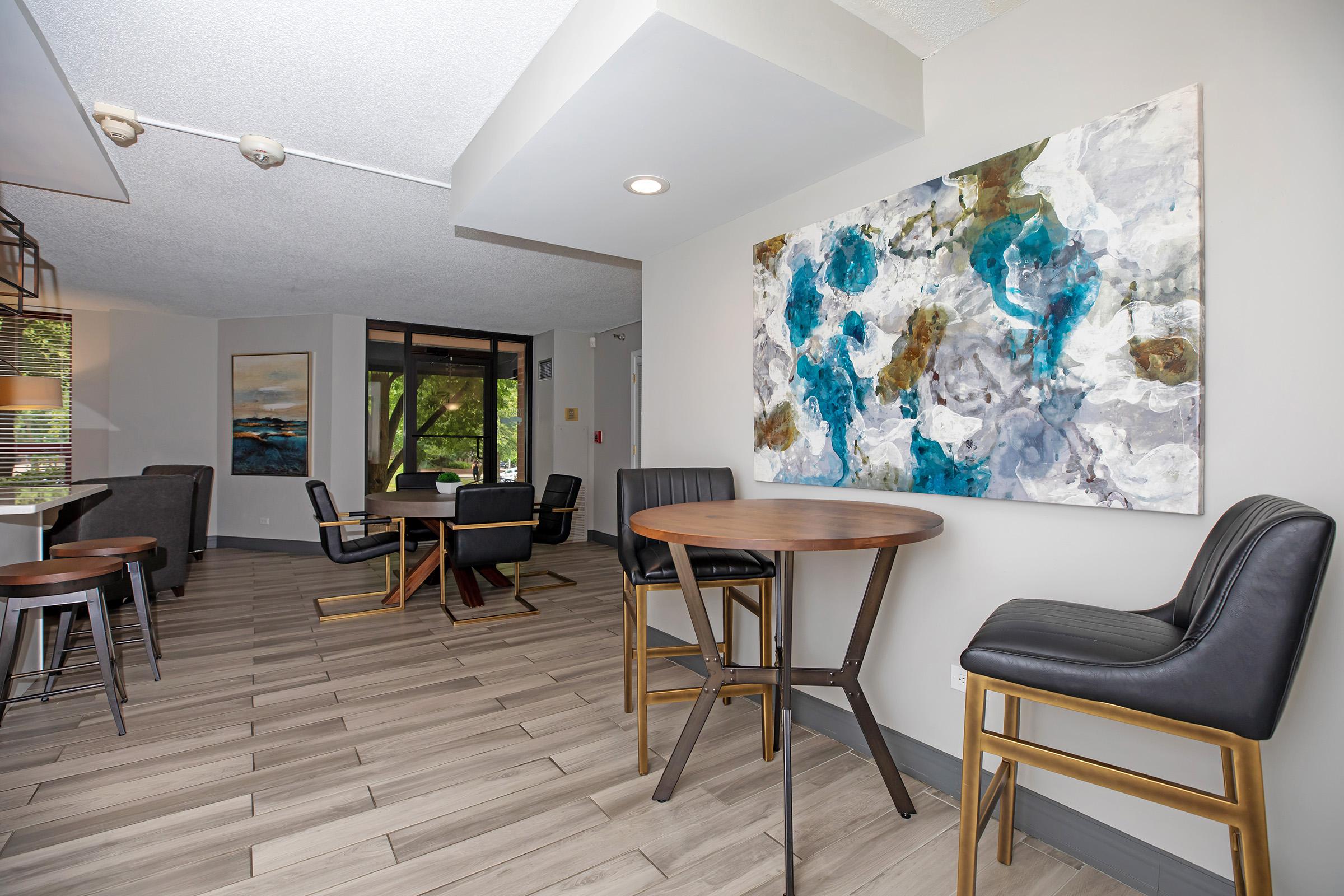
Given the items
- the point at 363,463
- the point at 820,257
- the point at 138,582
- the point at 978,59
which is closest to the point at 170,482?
the point at 138,582

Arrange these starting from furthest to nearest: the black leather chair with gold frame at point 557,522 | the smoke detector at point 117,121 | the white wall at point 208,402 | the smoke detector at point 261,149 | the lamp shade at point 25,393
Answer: the white wall at point 208,402
the black leather chair with gold frame at point 557,522
the lamp shade at point 25,393
the smoke detector at point 261,149
the smoke detector at point 117,121

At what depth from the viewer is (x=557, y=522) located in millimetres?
5406

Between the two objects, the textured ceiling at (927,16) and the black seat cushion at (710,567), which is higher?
the textured ceiling at (927,16)

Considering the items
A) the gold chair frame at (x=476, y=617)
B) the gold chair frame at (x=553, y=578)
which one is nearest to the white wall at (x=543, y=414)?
the gold chair frame at (x=553, y=578)

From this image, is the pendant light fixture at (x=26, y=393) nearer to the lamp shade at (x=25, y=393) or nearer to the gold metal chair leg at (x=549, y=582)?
the lamp shade at (x=25, y=393)

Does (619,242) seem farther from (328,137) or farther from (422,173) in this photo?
(328,137)

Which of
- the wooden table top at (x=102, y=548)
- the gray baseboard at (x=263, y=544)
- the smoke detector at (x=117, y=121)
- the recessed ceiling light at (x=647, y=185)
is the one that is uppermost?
the smoke detector at (x=117, y=121)

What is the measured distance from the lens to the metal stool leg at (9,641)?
2.37 m

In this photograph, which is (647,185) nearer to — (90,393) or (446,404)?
(446,404)

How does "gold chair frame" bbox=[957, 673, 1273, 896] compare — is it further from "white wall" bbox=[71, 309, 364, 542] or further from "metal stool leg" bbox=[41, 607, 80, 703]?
"white wall" bbox=[71, 309, 364, 542]

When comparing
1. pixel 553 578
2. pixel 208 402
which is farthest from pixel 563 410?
pixel 208 402

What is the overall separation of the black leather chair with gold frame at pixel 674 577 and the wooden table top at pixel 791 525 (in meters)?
0.21

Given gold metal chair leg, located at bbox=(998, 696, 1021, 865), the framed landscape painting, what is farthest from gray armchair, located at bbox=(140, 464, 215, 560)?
gold metal chair leg, located at bbox=(998, 696, 1021, 865)

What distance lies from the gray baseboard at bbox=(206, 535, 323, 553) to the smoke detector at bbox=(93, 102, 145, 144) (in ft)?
15.8
